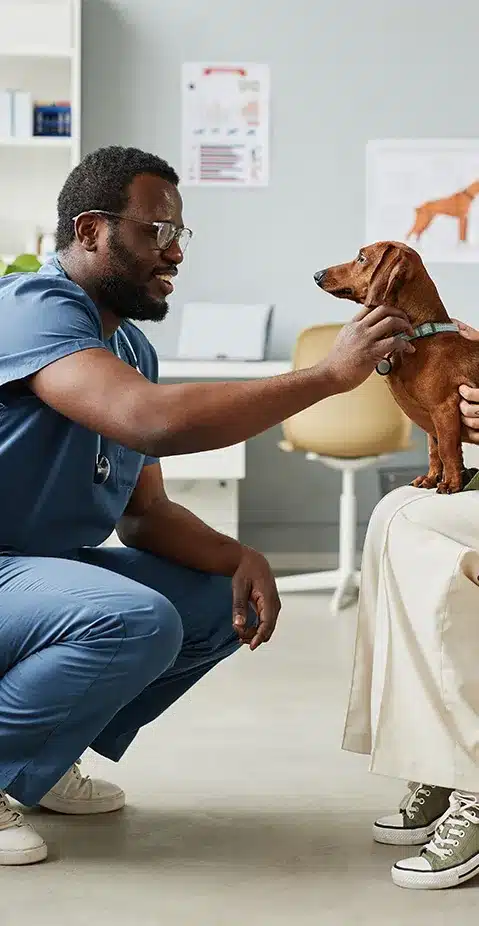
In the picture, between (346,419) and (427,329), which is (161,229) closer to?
(427,329)

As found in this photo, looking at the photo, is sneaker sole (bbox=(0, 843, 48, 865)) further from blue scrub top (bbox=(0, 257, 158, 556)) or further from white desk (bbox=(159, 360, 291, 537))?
white desk (bbox=(159, 360, 291, 537))

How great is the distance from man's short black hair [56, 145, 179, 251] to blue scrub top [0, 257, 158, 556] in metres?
0.08

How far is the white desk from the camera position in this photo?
12.9 feet

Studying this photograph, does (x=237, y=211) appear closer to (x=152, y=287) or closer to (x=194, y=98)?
(x=194, y=98)

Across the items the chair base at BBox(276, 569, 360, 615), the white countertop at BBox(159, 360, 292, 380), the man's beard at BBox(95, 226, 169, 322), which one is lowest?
the chair base at BBox(276, 569, 360, 615)

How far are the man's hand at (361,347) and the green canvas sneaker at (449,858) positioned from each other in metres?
0.60

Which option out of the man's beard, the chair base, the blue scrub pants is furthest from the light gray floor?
the chair base

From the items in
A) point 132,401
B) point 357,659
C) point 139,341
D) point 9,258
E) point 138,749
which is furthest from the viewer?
point 9,258

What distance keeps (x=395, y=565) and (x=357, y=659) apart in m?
0.19

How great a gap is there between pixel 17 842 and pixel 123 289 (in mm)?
815

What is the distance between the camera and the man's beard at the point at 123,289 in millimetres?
1809

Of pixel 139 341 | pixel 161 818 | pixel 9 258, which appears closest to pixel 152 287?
pixel 139 341

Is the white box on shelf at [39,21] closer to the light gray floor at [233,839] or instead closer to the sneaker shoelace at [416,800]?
the light gray floor at [233,839]

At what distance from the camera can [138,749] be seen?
7.50ft
